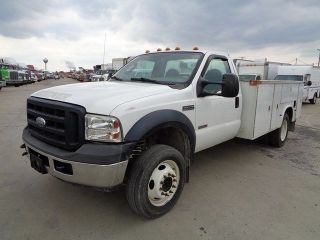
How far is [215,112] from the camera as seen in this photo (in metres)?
4.25

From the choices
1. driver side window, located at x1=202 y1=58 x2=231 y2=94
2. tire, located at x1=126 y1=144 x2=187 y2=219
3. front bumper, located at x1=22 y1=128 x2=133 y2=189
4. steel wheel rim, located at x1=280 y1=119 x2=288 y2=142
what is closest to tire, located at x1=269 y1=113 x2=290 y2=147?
steel wheel rim, located at x1=280 y1=119 x2=288 y2=142

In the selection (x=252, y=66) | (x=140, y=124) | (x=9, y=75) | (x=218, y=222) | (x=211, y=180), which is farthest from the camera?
(x=9, y=75)

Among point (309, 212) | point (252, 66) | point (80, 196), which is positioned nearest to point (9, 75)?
point (252, 66)

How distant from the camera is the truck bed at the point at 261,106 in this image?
490 cm

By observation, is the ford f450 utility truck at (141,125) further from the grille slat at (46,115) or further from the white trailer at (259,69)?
the white trailer at (259,69)

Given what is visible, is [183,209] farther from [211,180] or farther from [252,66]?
[252,66]

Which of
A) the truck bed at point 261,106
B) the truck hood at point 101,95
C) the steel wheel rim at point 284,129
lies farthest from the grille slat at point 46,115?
the steel wheel rim at point 284,129

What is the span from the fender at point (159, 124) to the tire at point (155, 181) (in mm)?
265

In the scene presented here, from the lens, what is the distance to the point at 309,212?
3594mm

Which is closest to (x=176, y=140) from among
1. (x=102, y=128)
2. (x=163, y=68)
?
(x=163, y=68)

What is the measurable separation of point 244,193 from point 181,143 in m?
1.14

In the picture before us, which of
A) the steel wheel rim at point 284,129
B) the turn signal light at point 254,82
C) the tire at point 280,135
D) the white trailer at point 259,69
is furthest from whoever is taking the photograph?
the white trailer at point 259,69

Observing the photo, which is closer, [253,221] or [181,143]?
[253,221]

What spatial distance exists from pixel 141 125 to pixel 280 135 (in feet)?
14.1
